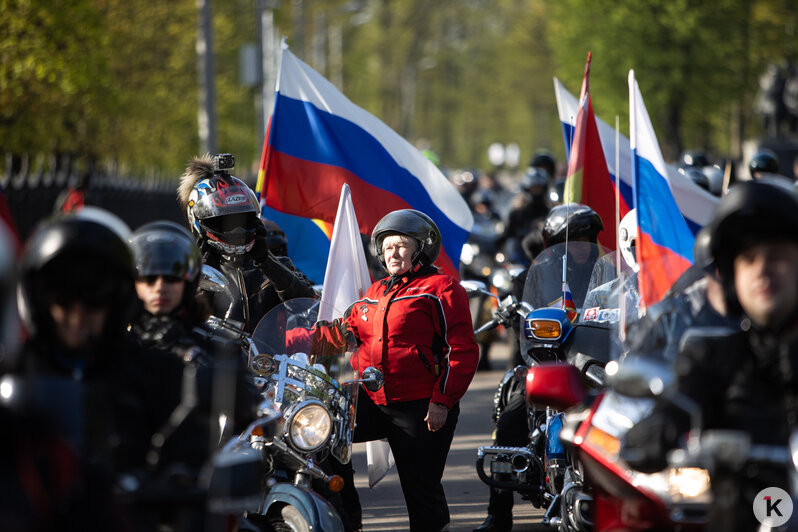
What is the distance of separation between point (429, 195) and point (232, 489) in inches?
216

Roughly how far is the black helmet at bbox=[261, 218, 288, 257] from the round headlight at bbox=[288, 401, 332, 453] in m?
2.64

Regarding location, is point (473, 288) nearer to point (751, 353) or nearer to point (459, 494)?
point (459, 494)

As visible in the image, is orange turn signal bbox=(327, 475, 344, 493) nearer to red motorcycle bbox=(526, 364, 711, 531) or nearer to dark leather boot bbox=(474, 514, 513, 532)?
red motorcycle bbox=(526, 364, 711, 531)

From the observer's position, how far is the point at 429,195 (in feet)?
28.7

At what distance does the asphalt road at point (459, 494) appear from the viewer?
7.53 metres

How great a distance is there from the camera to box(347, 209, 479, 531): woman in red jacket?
638 cm

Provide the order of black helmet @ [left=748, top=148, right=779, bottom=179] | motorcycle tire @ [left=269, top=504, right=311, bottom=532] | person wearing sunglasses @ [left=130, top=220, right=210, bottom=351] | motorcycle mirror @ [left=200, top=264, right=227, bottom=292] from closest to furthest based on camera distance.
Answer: person wearing sunglasses @ [left=130, top=220, right=210, bottom=351] → motorcycle tire @ [left=269, top=504, right=311, bottom=532] → motorcycle mirror @ [left=200, top=264, right=227, bottom=292] → black helmet @ [left=748, top=148, right=779, bottom=179]

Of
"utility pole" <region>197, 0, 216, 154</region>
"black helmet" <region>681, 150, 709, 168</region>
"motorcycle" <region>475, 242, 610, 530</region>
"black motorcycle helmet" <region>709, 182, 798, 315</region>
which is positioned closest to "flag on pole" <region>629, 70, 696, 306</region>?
"motorcycle" <region>475, 242, 610, 530</region>

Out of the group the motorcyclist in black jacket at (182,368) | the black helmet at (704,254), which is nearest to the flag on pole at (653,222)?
the black helmet at (704,254)

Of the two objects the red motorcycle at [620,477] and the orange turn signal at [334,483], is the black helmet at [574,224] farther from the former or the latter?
the red motorcycle at [620,477]

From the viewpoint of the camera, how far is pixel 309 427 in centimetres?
538

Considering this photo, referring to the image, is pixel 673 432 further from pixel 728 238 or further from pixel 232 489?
pixel 232 489

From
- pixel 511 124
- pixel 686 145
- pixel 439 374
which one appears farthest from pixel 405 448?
pixel 511 124

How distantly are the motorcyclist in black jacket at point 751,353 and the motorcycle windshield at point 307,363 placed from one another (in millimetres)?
2175
